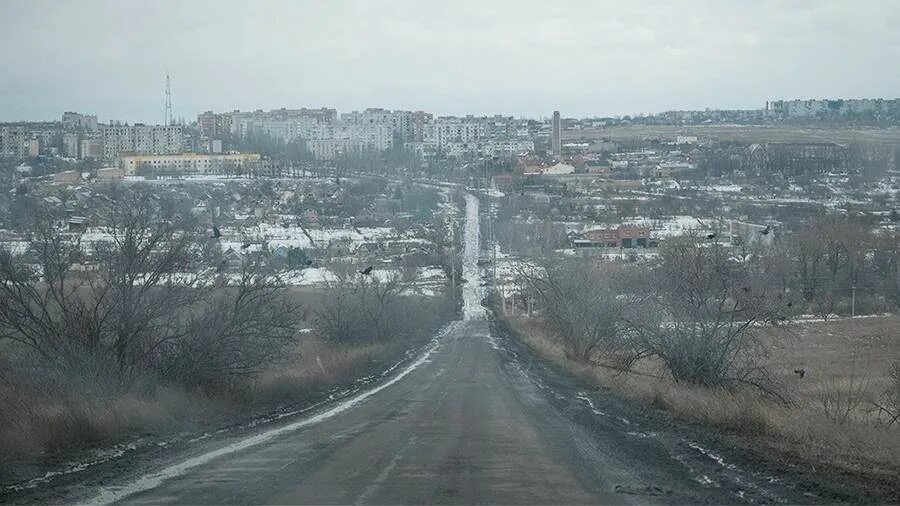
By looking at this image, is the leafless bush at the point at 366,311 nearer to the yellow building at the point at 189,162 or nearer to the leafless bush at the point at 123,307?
the yellow building at the point at 189,162

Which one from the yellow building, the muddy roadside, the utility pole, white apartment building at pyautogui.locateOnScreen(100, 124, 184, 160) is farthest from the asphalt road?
the utility pole

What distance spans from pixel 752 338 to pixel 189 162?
33.4 meters

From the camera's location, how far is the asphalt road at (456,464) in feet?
27.5

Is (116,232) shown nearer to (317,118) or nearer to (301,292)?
(301,292)

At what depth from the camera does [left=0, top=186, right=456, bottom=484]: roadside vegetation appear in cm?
1269

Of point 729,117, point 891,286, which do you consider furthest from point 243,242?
point 729,117

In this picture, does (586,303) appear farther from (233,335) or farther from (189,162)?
(189,162)

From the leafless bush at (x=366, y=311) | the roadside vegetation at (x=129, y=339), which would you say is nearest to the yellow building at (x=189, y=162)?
the leafless bush at (x=366, y=311)

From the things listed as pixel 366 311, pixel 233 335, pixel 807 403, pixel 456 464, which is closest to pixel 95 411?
pixel 456 464

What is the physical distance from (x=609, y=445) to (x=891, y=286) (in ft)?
98.4

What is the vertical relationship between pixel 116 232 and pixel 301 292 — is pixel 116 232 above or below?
above

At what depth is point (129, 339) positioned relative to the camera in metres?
16.6

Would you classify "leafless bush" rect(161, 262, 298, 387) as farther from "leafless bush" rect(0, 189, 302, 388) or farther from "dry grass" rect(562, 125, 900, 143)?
"dry grass" rect(562, 125, 900, 143)

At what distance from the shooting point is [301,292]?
37.8m
